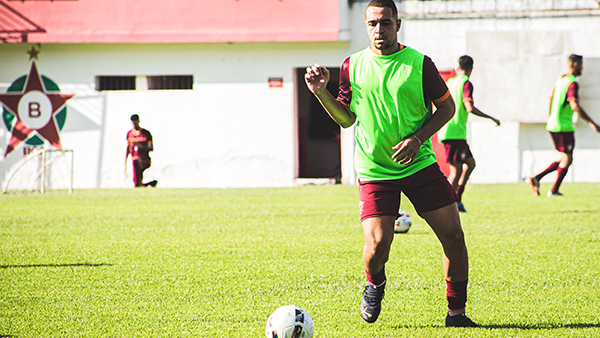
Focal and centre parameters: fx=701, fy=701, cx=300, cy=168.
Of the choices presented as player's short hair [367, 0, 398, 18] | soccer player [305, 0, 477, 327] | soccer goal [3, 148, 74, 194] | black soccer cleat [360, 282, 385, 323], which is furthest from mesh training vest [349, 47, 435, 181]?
soccer goal [3, 148, 74, 194]

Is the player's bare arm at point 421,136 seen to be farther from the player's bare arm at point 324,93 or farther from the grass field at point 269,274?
the grass field at point 269,274

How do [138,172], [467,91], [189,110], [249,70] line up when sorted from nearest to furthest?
[467,91], [138,172], [249,70], [189,110]

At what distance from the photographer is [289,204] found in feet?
42.0

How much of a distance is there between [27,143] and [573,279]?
56.8ft

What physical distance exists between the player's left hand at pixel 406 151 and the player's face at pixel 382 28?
572 millimetres

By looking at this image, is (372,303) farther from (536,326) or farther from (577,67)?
(577,67)

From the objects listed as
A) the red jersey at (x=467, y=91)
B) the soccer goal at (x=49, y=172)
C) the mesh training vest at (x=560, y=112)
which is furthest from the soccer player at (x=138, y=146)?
the mesh training vest at (x=560, y=112)

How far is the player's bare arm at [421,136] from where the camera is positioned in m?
3.94

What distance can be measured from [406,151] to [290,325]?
1.15m

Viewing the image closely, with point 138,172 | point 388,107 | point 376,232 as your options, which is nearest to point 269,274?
point 376,232

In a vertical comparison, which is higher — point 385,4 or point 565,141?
point 385,4

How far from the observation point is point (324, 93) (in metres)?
4.16

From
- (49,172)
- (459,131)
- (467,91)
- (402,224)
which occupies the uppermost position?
(467,91)

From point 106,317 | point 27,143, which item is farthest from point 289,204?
point 27,143
